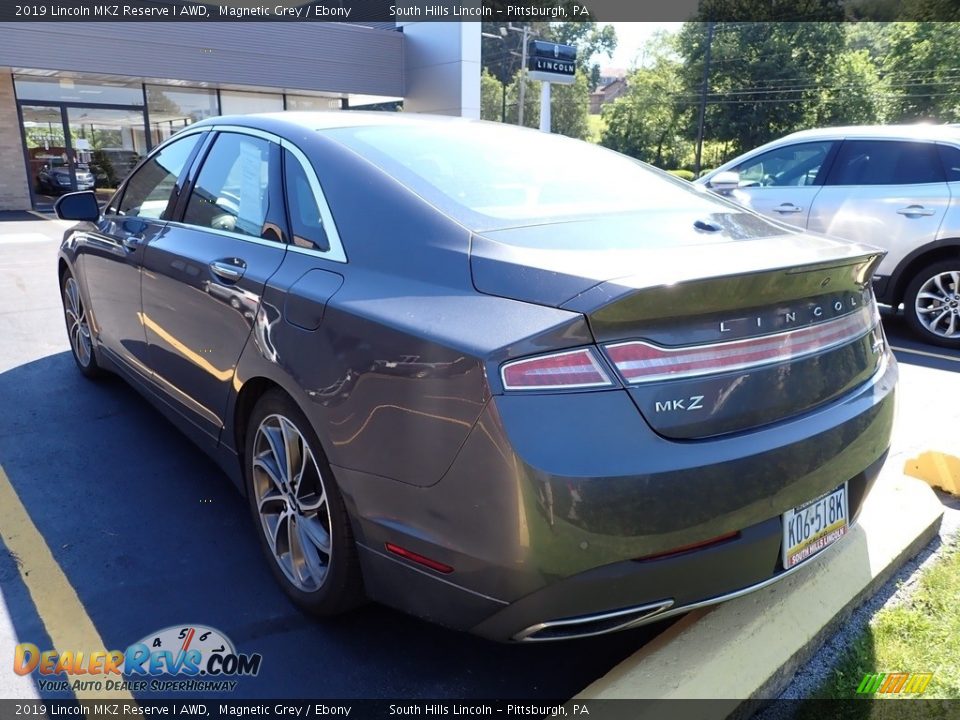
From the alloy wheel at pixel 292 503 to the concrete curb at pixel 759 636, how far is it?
37.5 inches

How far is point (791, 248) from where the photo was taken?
2180 millimetres

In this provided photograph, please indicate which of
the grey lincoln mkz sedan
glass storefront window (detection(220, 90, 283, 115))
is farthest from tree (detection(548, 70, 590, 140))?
the grey lincoln mkz sedan

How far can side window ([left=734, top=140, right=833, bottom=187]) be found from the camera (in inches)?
269

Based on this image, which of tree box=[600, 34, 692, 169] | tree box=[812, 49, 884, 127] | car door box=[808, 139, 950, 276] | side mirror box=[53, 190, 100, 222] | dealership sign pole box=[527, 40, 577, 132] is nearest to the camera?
side mirror box=[53, 190, 100, 222]

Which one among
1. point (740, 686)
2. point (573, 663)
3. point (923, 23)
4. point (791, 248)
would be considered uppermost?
point (923, 23)

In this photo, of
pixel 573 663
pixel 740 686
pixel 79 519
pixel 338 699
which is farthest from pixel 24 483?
pixel 740 686

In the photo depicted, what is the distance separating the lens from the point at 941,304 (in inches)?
244

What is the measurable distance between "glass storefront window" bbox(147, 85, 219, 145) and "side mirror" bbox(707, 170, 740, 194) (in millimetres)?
16268

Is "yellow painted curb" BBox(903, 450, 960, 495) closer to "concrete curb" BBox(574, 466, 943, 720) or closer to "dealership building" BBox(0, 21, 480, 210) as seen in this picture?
"concrete curb" BBox(574, 466, 943, 720)

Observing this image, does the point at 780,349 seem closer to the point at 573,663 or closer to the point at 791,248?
the point at 791,248

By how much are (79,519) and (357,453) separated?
1.83 m

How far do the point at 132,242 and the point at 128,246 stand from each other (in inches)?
2.2

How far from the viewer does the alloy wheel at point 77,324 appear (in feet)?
15.5

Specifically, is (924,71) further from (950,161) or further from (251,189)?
(251,189)
